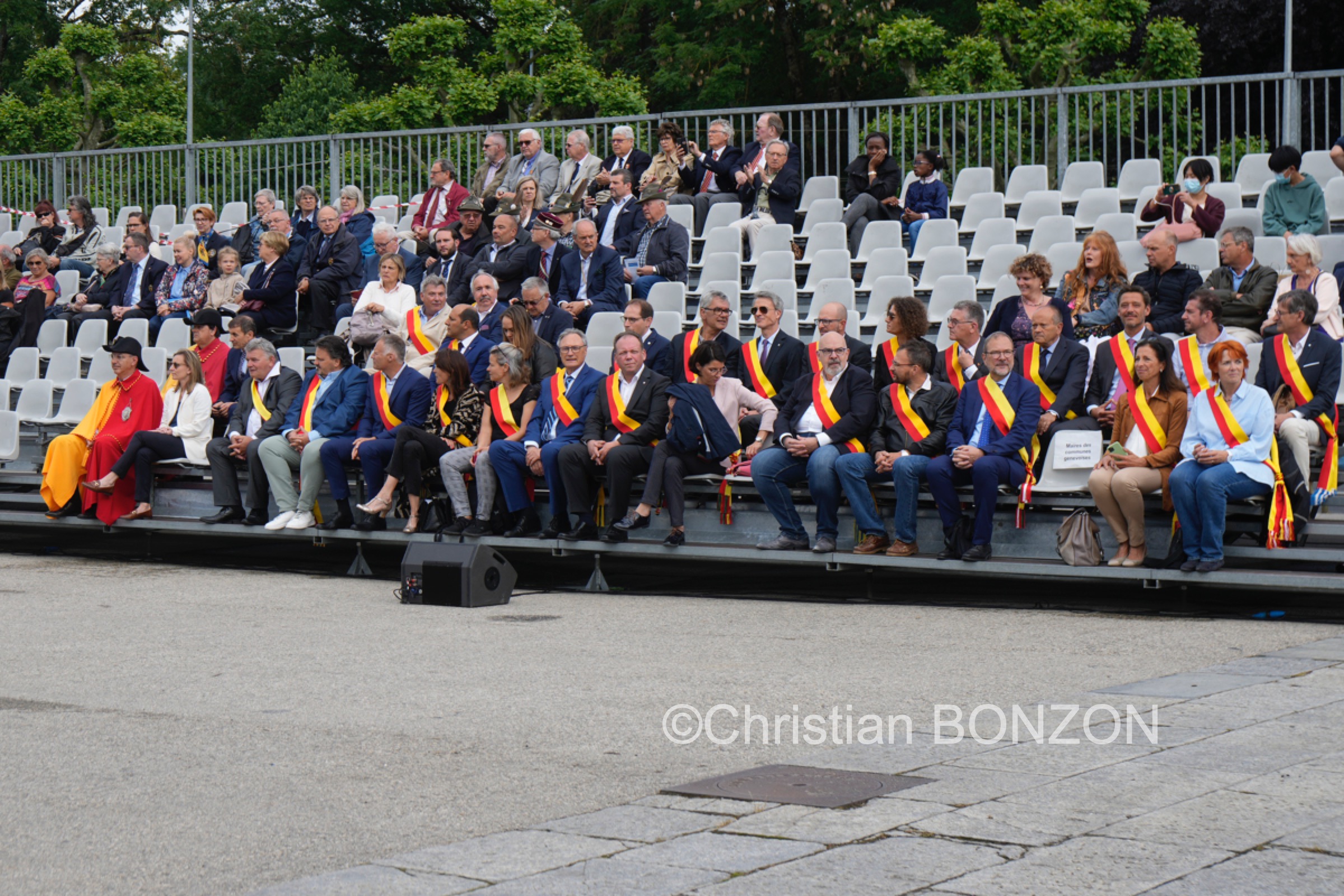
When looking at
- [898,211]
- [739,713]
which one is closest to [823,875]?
[739,713]

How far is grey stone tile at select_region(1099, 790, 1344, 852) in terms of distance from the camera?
177 inches

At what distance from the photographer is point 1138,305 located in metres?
10.6

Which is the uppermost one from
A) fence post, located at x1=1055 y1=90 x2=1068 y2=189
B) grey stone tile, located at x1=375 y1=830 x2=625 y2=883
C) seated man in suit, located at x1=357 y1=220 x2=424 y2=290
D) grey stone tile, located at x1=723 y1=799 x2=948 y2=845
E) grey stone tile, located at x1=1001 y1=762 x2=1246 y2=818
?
fence post, located at x1=1055 y1=90 x2=1068 y2=189

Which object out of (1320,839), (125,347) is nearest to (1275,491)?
(1320,839)

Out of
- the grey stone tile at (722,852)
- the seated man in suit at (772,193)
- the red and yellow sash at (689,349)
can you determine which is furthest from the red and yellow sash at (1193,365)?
the grey stone tile at (722,852)

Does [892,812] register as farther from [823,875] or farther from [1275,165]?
[1275,165]

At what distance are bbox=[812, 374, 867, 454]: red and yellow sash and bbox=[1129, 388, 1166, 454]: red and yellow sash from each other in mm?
1754

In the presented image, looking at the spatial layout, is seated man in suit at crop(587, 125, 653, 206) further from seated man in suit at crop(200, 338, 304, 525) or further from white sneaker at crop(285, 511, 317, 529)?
white sneaker at crop(285, 511, 317, 529)

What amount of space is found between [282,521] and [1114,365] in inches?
245

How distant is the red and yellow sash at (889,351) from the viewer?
1114 cm

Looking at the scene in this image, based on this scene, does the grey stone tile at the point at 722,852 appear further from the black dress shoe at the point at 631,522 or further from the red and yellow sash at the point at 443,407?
the red and yellow sash at the point at 443,407

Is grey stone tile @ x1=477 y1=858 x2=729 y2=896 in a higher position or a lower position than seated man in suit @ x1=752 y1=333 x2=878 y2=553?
lower

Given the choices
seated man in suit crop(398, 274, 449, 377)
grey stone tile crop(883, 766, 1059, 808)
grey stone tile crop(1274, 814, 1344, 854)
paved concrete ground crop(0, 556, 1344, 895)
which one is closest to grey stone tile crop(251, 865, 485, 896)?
paved concrete ground crop(0, 556, 1344, 895)

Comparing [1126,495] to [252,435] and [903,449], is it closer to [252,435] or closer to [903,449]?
[903,449]
